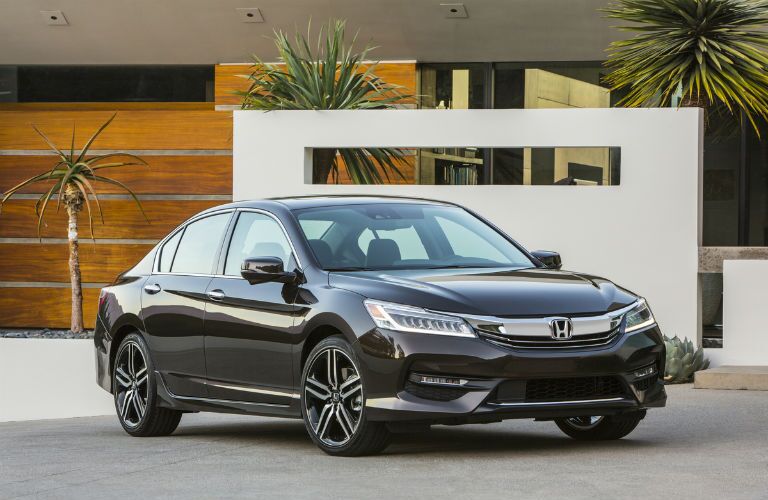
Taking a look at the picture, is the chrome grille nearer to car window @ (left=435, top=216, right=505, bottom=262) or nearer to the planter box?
car window @ (left=435, top=216, right=505, bottom=262)

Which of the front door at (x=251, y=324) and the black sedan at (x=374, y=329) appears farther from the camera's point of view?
the front door at (x=251, y=324)

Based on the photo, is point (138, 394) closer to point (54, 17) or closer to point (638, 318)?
point (638, 318)

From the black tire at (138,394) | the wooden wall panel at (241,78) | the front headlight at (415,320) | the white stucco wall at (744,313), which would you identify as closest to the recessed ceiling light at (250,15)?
the wooden wall panel at (241,78)

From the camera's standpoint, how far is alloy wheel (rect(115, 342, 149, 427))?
34.3 feet

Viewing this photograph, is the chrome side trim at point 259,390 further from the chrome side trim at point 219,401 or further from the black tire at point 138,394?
the black tire at point 138,394

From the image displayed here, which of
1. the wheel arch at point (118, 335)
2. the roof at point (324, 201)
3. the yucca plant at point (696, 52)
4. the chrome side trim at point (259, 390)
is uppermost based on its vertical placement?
the yucca plant at point (696, 52)

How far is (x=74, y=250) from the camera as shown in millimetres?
19656

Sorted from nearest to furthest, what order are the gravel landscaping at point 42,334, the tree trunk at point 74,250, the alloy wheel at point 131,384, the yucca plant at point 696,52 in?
the alloy wheel at point 131,384 → the yucca plant at point 696,52 → the tree trunk at point 74,250 → the gravel landscaping at point 42,334

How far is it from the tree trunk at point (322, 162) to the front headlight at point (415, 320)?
8.17 meters

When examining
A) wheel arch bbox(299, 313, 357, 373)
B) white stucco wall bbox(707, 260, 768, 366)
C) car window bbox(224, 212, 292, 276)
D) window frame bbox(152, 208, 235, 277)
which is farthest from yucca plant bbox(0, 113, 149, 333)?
wheel arch bbox(299, 313, 357, 373)

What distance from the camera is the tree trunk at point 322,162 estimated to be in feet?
53.0

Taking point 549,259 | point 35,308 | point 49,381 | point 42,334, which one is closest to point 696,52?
point 549,259

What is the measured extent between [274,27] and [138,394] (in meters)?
10.8

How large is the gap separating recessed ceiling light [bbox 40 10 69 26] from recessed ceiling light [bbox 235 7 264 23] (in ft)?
8.57
